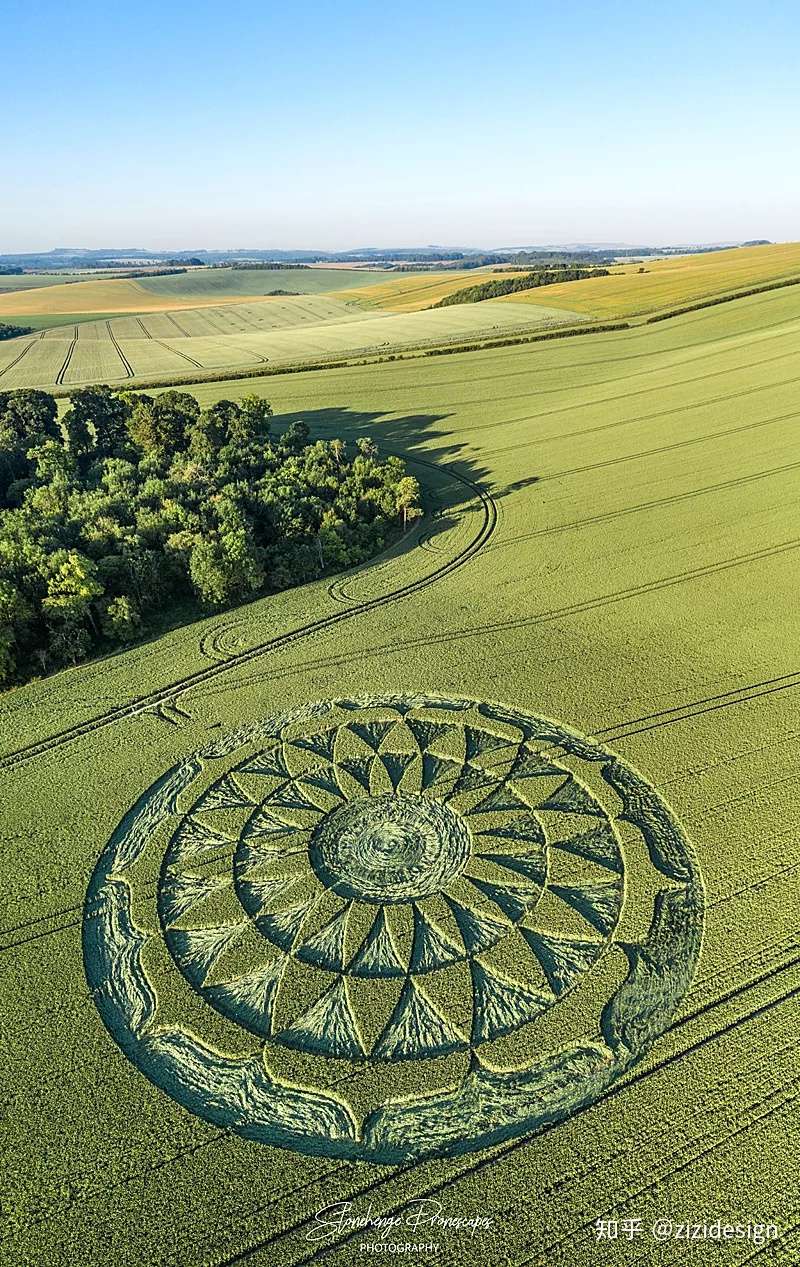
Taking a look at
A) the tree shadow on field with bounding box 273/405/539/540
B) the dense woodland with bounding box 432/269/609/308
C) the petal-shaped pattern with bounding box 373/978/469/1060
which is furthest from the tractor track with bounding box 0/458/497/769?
the dense woodland with bounding box 432/269/609/308

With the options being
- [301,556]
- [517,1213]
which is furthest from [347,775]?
[301,556]

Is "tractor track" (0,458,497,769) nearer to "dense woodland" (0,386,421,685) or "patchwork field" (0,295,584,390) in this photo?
"dense woodland" (0,386,421,685)

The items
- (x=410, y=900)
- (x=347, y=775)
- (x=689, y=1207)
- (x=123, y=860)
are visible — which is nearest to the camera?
(x=689, y=1207)

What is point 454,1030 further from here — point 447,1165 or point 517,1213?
point 517,1213

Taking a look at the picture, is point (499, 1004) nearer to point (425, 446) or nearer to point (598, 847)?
point (598, 847)

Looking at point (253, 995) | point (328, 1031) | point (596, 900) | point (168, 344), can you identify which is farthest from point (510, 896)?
point (168, 344)
